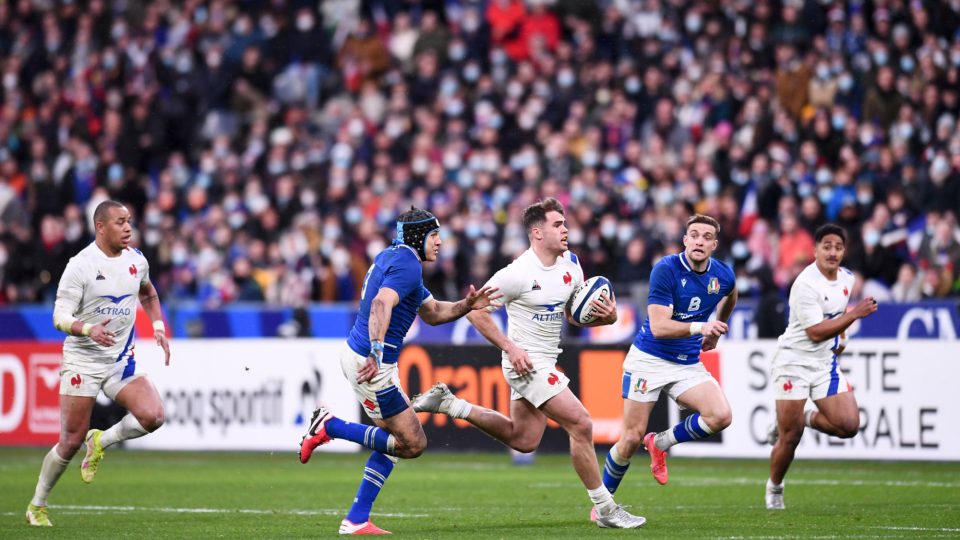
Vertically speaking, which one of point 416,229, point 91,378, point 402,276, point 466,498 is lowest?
point 466,498

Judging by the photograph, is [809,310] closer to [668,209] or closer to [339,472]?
[339,472]

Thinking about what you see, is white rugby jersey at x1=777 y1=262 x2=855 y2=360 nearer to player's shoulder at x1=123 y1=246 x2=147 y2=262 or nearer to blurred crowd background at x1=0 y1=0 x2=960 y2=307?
player's shoulder at x1=123 y1=246 x2=147 y2=262

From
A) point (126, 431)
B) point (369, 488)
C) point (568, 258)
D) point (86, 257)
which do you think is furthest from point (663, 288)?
point (86, 257)

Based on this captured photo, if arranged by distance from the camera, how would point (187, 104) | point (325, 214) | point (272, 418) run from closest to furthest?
point (272, 418)
point (325, 214)
point (187, 104)

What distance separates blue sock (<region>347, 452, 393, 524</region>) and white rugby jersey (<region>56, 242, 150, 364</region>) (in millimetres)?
2682

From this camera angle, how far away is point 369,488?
12.0 meters

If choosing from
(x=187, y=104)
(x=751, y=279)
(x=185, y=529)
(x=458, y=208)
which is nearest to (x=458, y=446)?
(x=751, y=279)

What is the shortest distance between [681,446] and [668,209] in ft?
17.0

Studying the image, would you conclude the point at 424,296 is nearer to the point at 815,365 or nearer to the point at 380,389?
the point at 380,389

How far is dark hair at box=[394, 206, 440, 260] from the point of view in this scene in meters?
11.8

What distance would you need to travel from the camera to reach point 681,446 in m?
19.4

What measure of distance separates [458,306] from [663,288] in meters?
1.93

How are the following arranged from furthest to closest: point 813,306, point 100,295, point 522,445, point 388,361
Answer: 1. point 813,306
2. point 100,295
3. point 522,445
4. point 388,361

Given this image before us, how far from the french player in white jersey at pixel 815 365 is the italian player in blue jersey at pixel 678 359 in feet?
3.01
